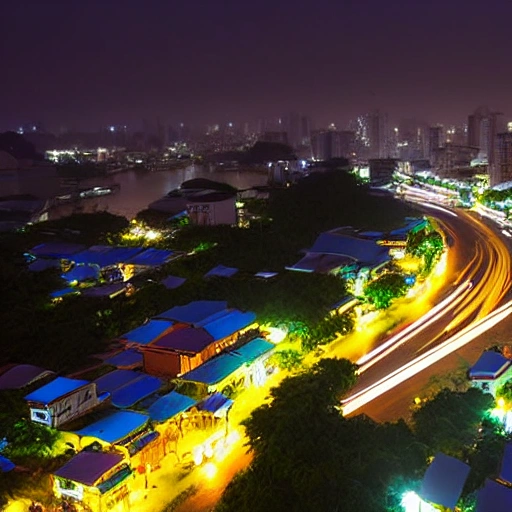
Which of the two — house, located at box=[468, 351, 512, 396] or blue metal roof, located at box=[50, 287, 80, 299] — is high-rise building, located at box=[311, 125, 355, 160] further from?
house, located at box=[468, 351, 512, 396]

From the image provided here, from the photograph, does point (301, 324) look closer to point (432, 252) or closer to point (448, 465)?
point (448, 465)

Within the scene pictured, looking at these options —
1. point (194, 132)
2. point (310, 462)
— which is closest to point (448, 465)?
point (310, 462)

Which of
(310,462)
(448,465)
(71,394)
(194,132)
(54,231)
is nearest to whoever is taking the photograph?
(448,465)

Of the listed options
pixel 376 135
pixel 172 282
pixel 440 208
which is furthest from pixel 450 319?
pixel 376 135

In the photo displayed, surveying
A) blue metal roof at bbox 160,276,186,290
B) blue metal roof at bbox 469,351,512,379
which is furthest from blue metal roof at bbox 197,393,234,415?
blue metal roof at bbox 160,276,186,290

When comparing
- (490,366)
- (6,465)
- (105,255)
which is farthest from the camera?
(105,255)

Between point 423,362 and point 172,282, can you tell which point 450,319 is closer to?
point 423,362
